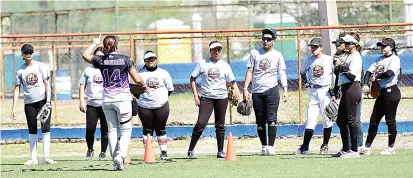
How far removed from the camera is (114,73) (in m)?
14.5

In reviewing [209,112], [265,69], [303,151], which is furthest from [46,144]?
[303,151]

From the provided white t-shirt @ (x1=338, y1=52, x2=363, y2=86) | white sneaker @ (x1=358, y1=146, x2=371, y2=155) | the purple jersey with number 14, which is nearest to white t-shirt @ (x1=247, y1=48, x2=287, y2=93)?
white sneaker @ (x1=358, y1=146, x2=371, y2=155)

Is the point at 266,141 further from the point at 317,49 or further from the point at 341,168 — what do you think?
the point at 341,168

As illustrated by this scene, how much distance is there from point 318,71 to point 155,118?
110 inches

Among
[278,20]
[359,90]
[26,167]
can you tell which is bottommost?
[26,167]

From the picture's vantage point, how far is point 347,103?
15305 millimetres

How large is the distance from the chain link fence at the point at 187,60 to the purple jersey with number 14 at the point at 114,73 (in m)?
5.76

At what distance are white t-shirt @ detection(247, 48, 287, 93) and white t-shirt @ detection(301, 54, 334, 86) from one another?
473 mm

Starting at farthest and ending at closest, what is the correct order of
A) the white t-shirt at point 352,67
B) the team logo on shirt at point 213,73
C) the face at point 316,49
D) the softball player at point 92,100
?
1. the softball player at point 92,100
2. the team logo on shirt at point 213,73
3. the face at point 316,49
4. the white t-shirt at point 352,67

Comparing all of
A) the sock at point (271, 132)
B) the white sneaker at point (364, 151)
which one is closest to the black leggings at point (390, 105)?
the white sneaker at point (364, 151)

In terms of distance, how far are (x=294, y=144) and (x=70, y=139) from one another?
5.08 metres

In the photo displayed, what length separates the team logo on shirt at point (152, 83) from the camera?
54.5ft

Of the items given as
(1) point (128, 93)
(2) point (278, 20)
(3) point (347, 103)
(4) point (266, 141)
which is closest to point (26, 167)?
(1) point (128, 93)

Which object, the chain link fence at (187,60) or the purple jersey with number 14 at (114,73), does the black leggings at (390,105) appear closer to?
the purple jersey with number 14 at (114,73)
